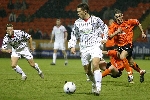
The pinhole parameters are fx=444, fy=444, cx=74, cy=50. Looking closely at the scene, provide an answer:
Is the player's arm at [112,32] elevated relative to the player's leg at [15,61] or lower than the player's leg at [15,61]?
elevated

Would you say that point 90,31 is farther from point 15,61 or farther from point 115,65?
point 15,61

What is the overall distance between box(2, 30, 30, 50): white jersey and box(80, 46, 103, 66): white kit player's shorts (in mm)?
4042

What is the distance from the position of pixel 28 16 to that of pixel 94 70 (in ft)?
77.7

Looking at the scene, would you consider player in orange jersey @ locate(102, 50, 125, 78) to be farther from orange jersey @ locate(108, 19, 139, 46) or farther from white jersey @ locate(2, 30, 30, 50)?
white jersey @ locate(2, 30, 30, 50)

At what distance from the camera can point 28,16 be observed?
32.6m

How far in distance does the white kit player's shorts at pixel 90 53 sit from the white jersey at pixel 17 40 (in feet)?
13.3

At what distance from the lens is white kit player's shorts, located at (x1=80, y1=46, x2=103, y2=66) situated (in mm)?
9516

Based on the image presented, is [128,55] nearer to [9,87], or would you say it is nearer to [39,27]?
[9,87]

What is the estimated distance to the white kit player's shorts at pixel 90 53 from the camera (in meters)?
9.52

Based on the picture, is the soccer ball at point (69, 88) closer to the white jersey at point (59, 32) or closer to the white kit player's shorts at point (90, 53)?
the white kit player's shorts at point (90, 53)

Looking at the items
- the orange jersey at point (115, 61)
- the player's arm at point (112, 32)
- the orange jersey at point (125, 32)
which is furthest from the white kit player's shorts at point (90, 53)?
the orange jersey at point (115, 61)

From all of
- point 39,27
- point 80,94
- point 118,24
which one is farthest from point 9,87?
point 39,27

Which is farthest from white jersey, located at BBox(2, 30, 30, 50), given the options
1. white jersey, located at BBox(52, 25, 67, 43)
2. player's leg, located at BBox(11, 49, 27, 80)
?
white jersey, located at BBox(52, 25, 67, 43)

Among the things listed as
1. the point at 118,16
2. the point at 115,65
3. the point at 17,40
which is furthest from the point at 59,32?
the point at 118,16
